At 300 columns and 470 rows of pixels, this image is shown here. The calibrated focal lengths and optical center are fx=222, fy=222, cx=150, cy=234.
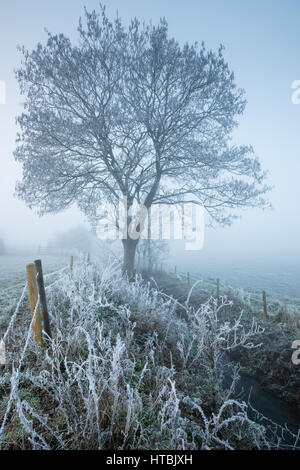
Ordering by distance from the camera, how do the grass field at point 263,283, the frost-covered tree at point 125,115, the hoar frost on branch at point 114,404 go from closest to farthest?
the hoar frost on branch at point 114,404
the frost-covered tree at point 125,115
the grass field at point 263,283

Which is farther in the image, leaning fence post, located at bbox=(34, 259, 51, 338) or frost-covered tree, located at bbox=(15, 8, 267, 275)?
frost-covered tree, located at bbox=(15, 8, 267, 275)

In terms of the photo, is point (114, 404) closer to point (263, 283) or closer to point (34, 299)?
point (34, 299)

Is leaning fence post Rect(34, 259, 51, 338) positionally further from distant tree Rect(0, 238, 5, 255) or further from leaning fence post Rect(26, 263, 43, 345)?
distant tree Rect(0, 238, 5, 255)

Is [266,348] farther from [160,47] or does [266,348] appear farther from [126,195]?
[160,47]

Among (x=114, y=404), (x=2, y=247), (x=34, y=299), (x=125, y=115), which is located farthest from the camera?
(x=2, y=247)

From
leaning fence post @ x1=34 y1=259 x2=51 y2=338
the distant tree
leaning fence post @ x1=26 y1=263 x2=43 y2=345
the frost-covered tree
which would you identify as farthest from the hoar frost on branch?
the distant tree

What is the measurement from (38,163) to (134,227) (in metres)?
4.56

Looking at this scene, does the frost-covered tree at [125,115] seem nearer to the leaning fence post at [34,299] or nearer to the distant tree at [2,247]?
the leaning fence post at [34,299]

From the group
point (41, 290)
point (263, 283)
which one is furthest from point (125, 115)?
point (263, 283)

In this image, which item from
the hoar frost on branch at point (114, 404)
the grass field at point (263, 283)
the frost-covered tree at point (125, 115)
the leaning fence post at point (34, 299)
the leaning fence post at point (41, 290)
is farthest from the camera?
the grass field at point (263, 283)

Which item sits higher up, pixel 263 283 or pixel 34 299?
pixel 34 299

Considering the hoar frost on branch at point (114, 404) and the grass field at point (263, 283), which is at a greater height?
the hoar frost on branch at point (114, 404)

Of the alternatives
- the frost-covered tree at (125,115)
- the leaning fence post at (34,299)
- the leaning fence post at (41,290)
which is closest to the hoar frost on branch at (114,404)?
the leaning fence post at (34,299)
